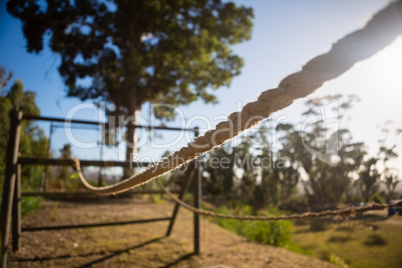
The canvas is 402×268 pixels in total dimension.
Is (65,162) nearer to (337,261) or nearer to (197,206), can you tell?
(197,206)

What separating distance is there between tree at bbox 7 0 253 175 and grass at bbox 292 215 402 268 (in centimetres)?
832

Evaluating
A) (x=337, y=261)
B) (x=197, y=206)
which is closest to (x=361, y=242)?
(x=337, y=261)

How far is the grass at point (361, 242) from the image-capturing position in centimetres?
204

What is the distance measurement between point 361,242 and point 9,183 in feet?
13.9

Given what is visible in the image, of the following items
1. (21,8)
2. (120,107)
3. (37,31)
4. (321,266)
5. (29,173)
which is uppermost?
(21,8)

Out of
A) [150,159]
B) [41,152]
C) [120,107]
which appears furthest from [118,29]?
[150,159]

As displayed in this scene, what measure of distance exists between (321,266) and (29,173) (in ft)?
33.9

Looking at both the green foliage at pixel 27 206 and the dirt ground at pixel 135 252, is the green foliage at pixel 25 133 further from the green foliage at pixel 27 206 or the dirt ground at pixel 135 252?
the dirt ground at pixel 135 252

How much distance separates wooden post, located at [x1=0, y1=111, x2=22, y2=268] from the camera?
2279 mm

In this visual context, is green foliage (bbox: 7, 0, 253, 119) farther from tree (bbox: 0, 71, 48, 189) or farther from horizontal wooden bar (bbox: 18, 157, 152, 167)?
horizontal wooden bar (bbox: 18, 157, 152, 167)

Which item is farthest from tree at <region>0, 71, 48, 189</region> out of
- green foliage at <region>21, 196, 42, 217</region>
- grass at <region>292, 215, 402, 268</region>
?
grass at <region>292, 215, 402, 268</region>

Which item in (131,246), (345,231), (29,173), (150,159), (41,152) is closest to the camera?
(345,231)

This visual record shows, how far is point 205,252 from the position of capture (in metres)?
3.30

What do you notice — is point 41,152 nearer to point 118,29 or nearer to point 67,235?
point 118,29
